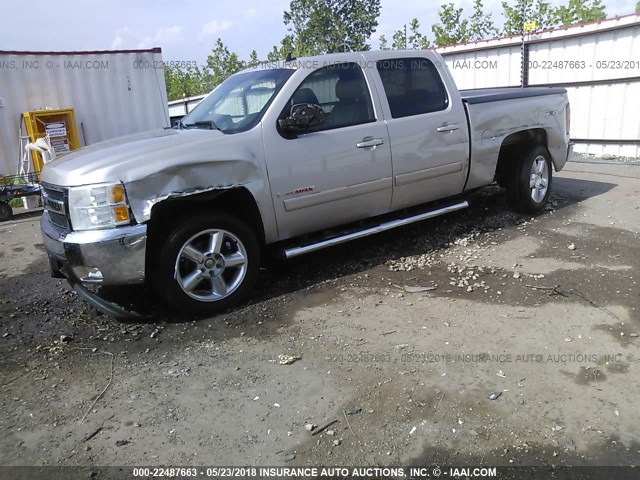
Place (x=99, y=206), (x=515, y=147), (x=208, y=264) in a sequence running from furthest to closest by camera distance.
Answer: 1. (x=515, y=147)
2. (x=208, y=264)
3. (x=99, y=206)

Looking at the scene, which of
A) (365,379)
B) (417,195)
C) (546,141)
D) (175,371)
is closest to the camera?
(365,379)

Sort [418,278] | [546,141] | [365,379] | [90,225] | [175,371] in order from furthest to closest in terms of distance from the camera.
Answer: [546,141] < [418,278] < [90,225] < [175,371] < [365,379]

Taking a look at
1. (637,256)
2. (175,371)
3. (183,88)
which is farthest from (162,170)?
(183,88)

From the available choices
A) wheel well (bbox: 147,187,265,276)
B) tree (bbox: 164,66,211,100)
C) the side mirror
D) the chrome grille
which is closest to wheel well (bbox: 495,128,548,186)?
the side mirror

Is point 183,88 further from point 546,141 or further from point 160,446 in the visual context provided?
point 160,446

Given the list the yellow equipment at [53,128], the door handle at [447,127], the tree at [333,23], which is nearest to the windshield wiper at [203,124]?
the door handle at [447,127]

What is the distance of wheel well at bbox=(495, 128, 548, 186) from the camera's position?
633cm

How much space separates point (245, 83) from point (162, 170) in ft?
5.19

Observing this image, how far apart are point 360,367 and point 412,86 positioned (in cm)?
313

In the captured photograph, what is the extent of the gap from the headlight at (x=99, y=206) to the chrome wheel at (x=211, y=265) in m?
0.55

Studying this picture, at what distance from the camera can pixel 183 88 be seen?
2698cm

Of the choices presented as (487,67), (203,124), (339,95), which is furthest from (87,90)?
(487,67)

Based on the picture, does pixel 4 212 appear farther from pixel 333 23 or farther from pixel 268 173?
pixel 333 23

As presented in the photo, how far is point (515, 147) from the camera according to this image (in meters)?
6.53
